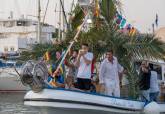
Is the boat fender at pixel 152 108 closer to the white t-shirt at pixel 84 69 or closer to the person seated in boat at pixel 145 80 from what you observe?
the person seated in boat at pixel 145 80

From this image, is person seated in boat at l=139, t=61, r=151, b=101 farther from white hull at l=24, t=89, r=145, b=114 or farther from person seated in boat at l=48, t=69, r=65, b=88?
person seated in boat at l=48, t=69, r=65, b=88

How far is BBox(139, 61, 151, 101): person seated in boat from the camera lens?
52.6 feet

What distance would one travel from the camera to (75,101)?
45.7 feet

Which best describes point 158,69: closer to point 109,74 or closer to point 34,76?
point 109,74

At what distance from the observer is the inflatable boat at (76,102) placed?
1375cm

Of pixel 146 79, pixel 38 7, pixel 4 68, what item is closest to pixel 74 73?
pixel 146 79

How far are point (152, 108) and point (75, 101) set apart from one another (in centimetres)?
254

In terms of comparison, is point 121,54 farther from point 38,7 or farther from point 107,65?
point 38,7

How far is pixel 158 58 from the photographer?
1839cm

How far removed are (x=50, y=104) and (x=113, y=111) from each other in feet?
6.31

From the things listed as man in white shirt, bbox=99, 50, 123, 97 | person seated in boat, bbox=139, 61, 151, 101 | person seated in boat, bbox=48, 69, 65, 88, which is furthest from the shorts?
person seated in boat, bbox=139, 61, 151, 101

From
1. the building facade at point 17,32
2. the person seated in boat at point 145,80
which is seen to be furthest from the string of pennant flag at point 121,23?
the building facade at point 17,32

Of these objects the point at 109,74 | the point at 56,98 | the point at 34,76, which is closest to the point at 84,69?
the point at 109,74

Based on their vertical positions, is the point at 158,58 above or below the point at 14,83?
above
